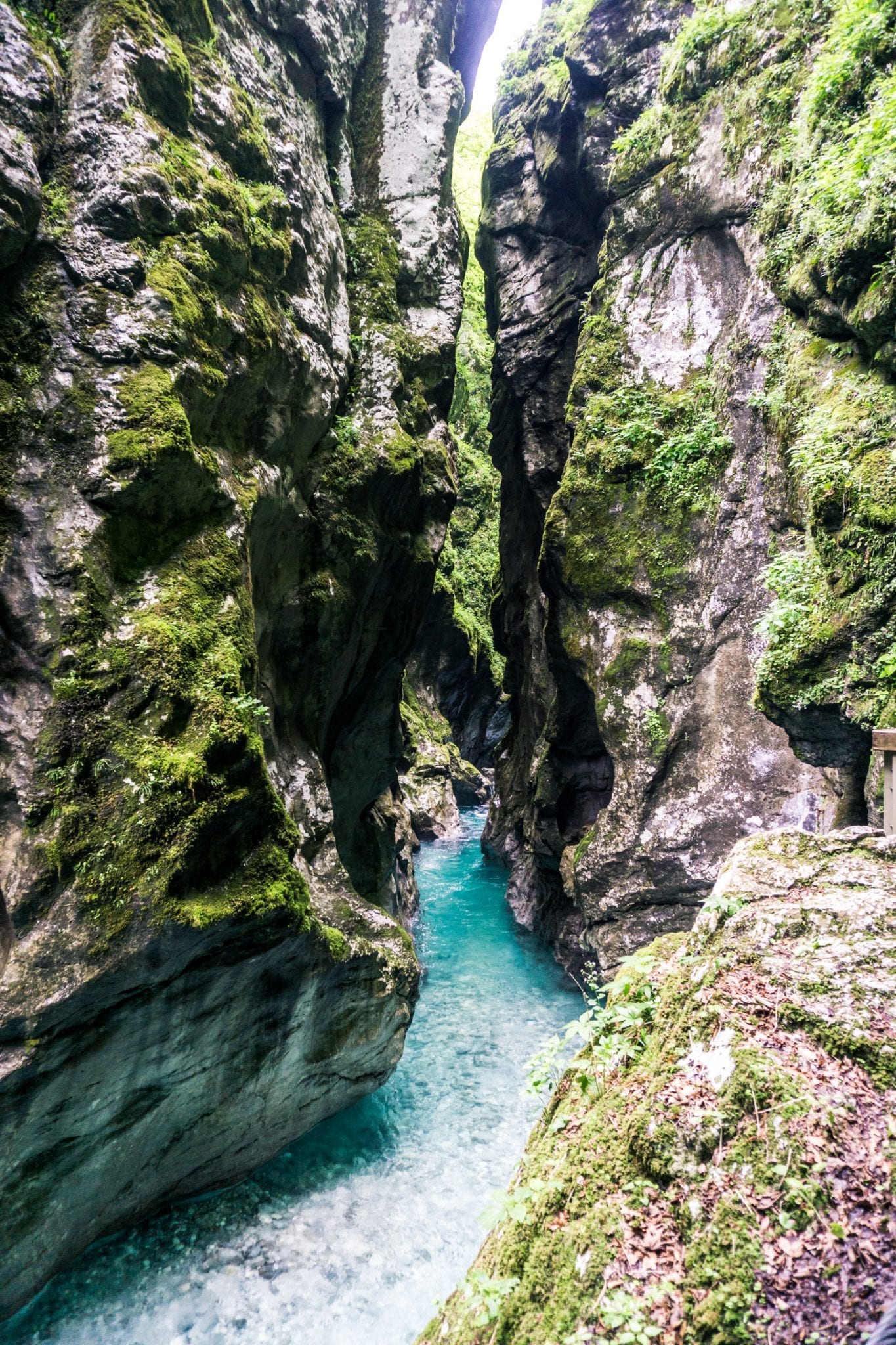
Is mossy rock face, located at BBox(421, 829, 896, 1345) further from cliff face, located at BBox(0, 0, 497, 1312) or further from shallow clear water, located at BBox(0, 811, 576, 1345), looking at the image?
shallow clear water, located at BBox(0, 811, 576, 1345)

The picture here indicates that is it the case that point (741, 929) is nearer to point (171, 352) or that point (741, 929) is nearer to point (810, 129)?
point (171, 352)

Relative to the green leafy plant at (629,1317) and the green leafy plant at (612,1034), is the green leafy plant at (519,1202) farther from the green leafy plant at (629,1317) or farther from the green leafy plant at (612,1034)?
the green leafy plant at (629,1317)

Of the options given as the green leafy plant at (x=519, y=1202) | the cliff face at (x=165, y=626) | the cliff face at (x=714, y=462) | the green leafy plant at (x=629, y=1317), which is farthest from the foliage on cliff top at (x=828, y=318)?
the cliff face at (x=165, y=626)

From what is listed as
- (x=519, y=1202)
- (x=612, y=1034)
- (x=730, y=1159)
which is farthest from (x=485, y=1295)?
(x=612, y=1034)

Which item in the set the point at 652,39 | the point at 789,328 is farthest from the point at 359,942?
the point at 652,39

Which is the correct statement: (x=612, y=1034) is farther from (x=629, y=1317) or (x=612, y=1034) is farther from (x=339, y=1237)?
(x=339, y=1237)
